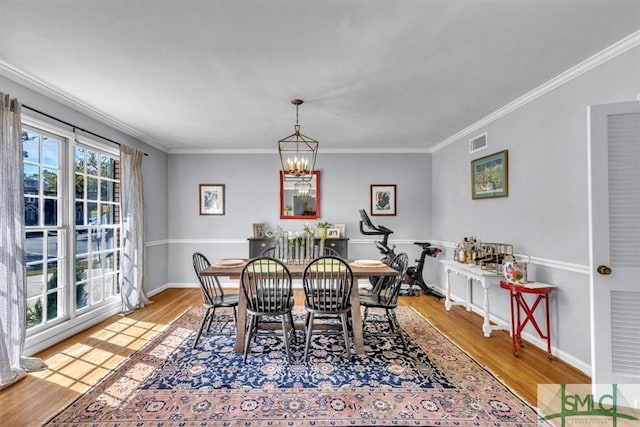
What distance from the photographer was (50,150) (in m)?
3.21

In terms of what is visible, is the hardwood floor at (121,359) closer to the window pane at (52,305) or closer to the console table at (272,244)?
the window pane at (52,305)

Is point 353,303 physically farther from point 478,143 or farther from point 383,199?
point 383,199

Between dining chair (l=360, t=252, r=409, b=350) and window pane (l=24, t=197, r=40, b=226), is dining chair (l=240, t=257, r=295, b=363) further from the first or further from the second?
window pane (l=24, t=197, r=40, b=226)

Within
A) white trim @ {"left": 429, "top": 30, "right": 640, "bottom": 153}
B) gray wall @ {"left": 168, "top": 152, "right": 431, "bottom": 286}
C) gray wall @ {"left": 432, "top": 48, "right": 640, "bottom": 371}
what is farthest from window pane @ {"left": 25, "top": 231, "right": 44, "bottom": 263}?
white trim @ {"left": 429, "top": 30, "right": 640, "bottom": 153}

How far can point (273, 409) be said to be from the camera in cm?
207

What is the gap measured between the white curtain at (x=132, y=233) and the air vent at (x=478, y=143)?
4.96 metres

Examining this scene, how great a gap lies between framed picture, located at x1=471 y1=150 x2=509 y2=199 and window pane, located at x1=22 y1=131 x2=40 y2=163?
16.9 feet

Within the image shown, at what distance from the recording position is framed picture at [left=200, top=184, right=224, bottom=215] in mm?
5637

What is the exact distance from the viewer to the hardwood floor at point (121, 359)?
2.18m

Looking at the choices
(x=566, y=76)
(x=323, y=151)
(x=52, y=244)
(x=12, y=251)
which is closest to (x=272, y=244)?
(x=323, y=151)

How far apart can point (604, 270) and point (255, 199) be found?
4.88 m

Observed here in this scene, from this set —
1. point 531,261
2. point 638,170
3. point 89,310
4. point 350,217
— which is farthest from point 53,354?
point 638,170

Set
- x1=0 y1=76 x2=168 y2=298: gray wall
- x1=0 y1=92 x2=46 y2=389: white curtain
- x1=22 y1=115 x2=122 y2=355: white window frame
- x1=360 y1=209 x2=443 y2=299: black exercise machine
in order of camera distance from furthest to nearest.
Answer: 1. x1=360 y1=209 x2=443 y2=299: black exercise machine
2. x1=0 y1=76 x2=168 y2=298: gray wall
3. x1=22 y1=115 x2=122 y2=355: white window frame
4. x1=0 y1=92 x2=46 y2=389: white curtain

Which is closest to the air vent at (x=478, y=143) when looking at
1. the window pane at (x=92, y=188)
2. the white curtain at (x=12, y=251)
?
the white curtain at (x=12, y=251)
